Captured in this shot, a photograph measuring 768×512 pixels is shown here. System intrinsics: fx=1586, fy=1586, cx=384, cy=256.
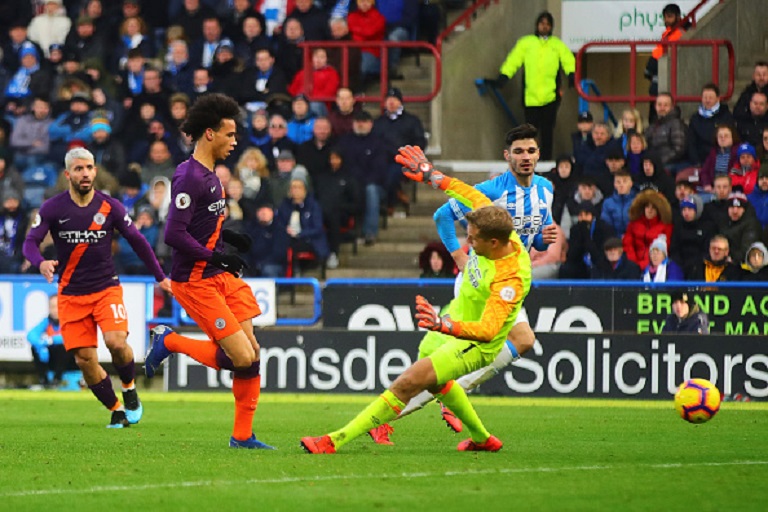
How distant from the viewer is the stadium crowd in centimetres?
1853

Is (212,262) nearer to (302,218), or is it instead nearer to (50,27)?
(302,218)

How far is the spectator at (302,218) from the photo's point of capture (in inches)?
797

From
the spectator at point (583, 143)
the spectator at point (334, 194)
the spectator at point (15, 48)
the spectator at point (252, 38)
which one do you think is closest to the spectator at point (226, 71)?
the spectator at point (252, 38)

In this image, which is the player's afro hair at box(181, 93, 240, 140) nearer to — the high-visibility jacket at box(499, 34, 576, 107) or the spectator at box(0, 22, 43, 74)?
the high-visibility jacket at box(499, 34, 576, 107)

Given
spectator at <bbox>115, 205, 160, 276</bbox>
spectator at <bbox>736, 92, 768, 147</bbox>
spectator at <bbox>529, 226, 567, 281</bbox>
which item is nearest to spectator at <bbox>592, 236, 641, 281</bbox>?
spectator at <bbox>529, 226, 567, 281</bbox>

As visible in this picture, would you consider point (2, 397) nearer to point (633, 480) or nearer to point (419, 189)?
point (419, 189)

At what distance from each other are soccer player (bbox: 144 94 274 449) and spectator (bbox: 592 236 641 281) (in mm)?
8174

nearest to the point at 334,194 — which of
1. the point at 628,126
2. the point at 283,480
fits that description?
the point at 628,126

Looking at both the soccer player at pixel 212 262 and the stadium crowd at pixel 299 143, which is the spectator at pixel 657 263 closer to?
the stadium crowd at pixel 299 143

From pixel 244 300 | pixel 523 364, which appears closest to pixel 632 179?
pixel 523 364

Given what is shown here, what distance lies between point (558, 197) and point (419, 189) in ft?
11.0

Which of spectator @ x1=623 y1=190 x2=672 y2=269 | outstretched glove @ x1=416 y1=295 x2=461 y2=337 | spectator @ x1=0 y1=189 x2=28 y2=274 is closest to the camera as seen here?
outstretched glove @ x1=416 y1=295 x2=461 y2=337

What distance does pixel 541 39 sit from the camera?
21.9 m

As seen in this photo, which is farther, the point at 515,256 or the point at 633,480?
the point at 515,256
